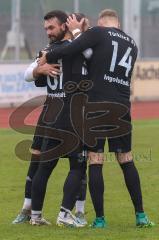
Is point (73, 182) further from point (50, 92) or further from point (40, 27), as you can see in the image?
point (40, 27)

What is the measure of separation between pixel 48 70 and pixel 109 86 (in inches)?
23.3

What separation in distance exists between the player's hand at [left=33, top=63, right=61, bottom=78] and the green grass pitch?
1.48m

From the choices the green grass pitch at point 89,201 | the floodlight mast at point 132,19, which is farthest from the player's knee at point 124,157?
the floodlight mast at point 132,19

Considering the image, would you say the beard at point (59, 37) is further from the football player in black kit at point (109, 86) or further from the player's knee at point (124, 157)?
the player's knee at point (124, 157)

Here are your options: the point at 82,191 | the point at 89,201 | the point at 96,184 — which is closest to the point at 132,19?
the point at 89,201

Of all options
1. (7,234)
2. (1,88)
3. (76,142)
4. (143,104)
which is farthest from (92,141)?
(143,104)

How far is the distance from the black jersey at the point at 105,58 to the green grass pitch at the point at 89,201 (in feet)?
4.13

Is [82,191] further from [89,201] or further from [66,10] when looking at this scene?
[66,10]

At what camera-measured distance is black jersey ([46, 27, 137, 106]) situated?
24.4 ft

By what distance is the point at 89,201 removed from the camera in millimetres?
9625

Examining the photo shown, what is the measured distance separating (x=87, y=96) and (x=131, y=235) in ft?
4.49

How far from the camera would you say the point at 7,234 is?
740 centimetres

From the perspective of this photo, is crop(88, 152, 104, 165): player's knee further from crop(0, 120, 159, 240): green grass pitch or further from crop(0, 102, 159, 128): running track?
crop(0, 102, 159, 128): running track

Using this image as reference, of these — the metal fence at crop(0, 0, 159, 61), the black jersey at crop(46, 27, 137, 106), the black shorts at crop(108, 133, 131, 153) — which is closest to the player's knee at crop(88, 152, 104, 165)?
the black shorts at crop(108, 133, 131, 153)
